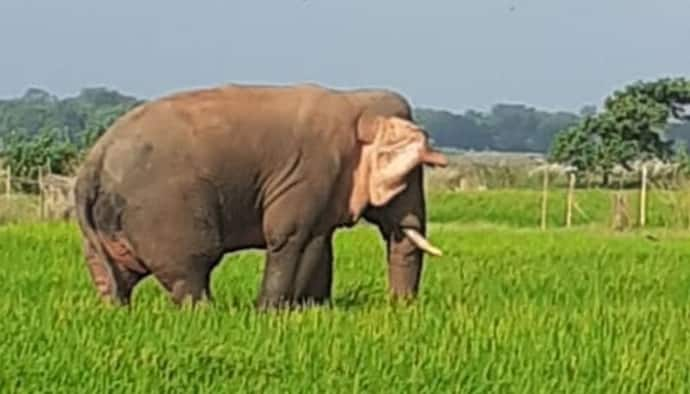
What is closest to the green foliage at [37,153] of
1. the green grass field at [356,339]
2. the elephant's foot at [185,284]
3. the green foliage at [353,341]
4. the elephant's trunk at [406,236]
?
the green grass field at [356,339]

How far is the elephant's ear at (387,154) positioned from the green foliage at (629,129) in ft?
77.7

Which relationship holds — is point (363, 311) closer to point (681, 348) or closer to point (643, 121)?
point (681, 348)

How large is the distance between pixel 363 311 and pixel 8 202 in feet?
46.9

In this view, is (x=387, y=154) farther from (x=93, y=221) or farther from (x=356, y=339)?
(x=356, y=339)

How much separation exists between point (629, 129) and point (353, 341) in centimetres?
2679

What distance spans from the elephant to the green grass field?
246 millimetres

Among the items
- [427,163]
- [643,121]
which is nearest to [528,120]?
[643,121]

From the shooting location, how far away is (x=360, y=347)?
7.13 meters

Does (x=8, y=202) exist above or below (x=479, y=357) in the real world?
below

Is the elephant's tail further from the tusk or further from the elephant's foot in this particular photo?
the tusk

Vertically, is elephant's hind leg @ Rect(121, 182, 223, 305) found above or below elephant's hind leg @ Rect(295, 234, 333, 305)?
above

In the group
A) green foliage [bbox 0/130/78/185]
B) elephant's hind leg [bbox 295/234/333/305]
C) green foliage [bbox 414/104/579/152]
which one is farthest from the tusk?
green foliage [bbox 414/104/579/152]

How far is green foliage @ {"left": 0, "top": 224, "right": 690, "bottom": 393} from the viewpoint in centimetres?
635

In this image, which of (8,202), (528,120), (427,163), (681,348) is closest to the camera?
(681,348)
